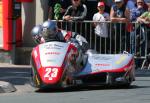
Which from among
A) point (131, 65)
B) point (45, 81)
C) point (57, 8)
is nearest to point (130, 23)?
point (57, 8)

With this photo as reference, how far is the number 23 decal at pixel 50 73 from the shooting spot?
41.2ft

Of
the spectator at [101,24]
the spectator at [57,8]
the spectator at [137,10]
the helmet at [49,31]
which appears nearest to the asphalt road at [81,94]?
the helmet at [49,31]

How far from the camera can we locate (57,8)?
17.6m

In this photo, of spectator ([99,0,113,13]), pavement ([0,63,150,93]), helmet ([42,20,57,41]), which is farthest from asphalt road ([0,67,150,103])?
spectator ([99,0,113,13])

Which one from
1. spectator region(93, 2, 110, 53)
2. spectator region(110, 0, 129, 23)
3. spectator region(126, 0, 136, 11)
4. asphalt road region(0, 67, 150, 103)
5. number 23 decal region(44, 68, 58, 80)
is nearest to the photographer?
Answer: asphalt road region(0, 67, 150, 103)

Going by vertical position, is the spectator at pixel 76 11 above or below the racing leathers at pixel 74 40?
above

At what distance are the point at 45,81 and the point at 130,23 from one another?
17.9 ft

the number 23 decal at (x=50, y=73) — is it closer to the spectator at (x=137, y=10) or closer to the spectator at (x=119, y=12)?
the spectator at (x=119, y=12)

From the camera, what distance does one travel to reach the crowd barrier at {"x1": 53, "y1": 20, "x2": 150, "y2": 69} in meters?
17.5

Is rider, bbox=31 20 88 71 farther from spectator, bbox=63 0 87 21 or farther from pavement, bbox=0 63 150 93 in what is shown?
spectator, bbox=63 0 87 21

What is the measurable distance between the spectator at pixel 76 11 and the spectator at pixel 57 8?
25cm

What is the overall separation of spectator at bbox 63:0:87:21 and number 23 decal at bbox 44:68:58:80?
16.2 ft

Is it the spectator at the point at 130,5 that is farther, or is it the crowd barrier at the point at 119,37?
the spectator at the point at 130,5

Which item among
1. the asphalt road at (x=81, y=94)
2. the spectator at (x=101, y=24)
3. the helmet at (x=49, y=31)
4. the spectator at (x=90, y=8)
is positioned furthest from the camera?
the spectator at (x=90, y=8)
